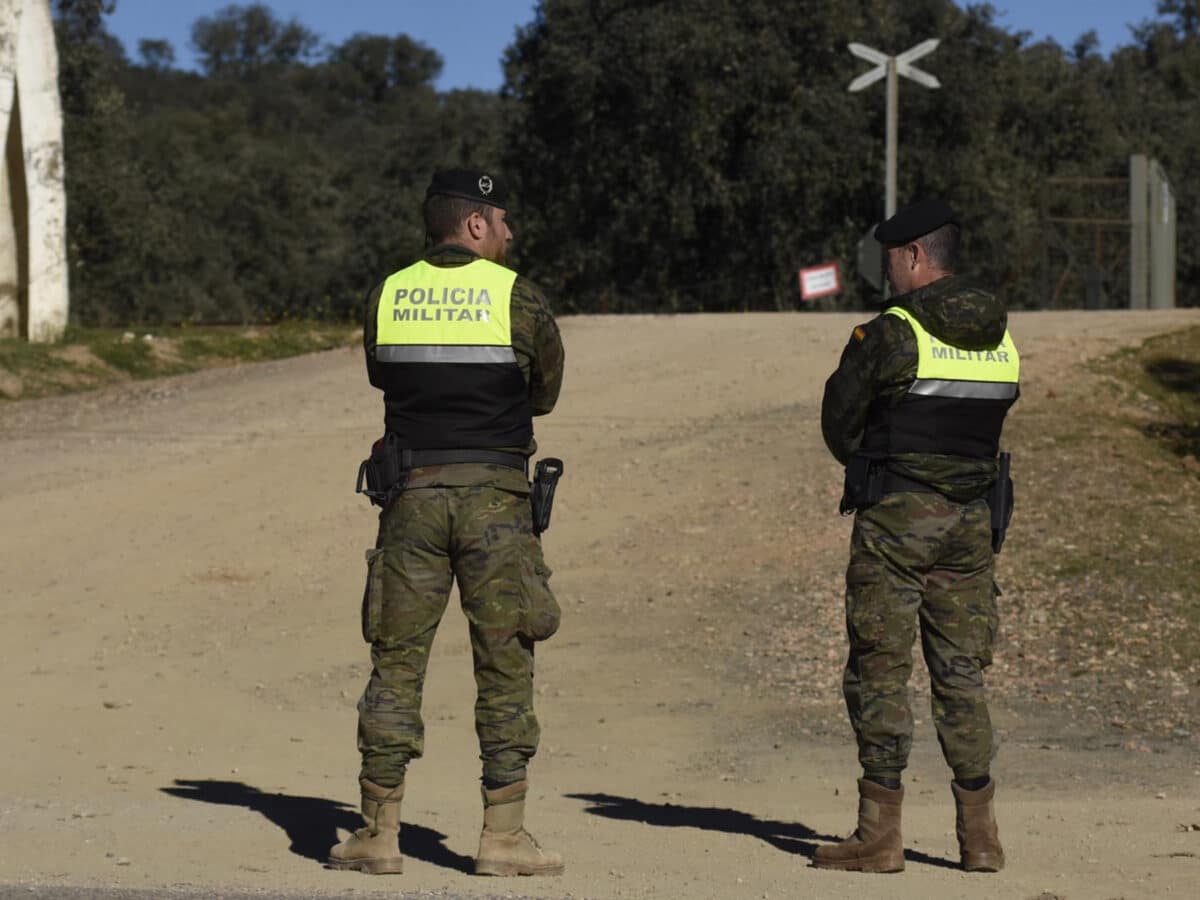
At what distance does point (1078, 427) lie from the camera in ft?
45.4

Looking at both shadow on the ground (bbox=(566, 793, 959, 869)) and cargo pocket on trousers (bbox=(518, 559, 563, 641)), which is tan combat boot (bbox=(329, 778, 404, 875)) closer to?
cargo pocket on trousers (bbox=(518, 559, 563, 641))

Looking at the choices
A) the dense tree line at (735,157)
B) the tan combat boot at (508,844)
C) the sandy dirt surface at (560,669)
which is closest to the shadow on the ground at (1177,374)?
the sandy dirt surface at (560,669)

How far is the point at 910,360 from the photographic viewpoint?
17.7 ft

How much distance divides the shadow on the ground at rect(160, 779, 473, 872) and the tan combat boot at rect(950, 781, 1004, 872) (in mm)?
1418

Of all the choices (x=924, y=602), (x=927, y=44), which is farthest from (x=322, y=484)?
(x=927, y=44)

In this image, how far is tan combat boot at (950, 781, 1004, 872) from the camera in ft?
17.8

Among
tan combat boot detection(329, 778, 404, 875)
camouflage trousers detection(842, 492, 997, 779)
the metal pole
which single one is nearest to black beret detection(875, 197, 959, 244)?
camouflage trousers detection(842, 492, 997, 779)

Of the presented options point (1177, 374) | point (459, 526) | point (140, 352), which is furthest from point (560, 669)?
point (140, 352)

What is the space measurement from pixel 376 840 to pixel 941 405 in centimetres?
202

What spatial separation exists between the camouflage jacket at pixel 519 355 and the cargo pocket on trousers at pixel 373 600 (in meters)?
0.25

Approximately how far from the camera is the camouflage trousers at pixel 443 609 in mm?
5309

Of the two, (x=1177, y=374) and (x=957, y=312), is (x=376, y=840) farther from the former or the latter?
(x=1177, y=374)

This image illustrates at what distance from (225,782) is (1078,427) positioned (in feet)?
27.2

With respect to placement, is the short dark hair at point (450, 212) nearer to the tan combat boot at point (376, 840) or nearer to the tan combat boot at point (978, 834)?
the tan combat boot at point (376, 840)
